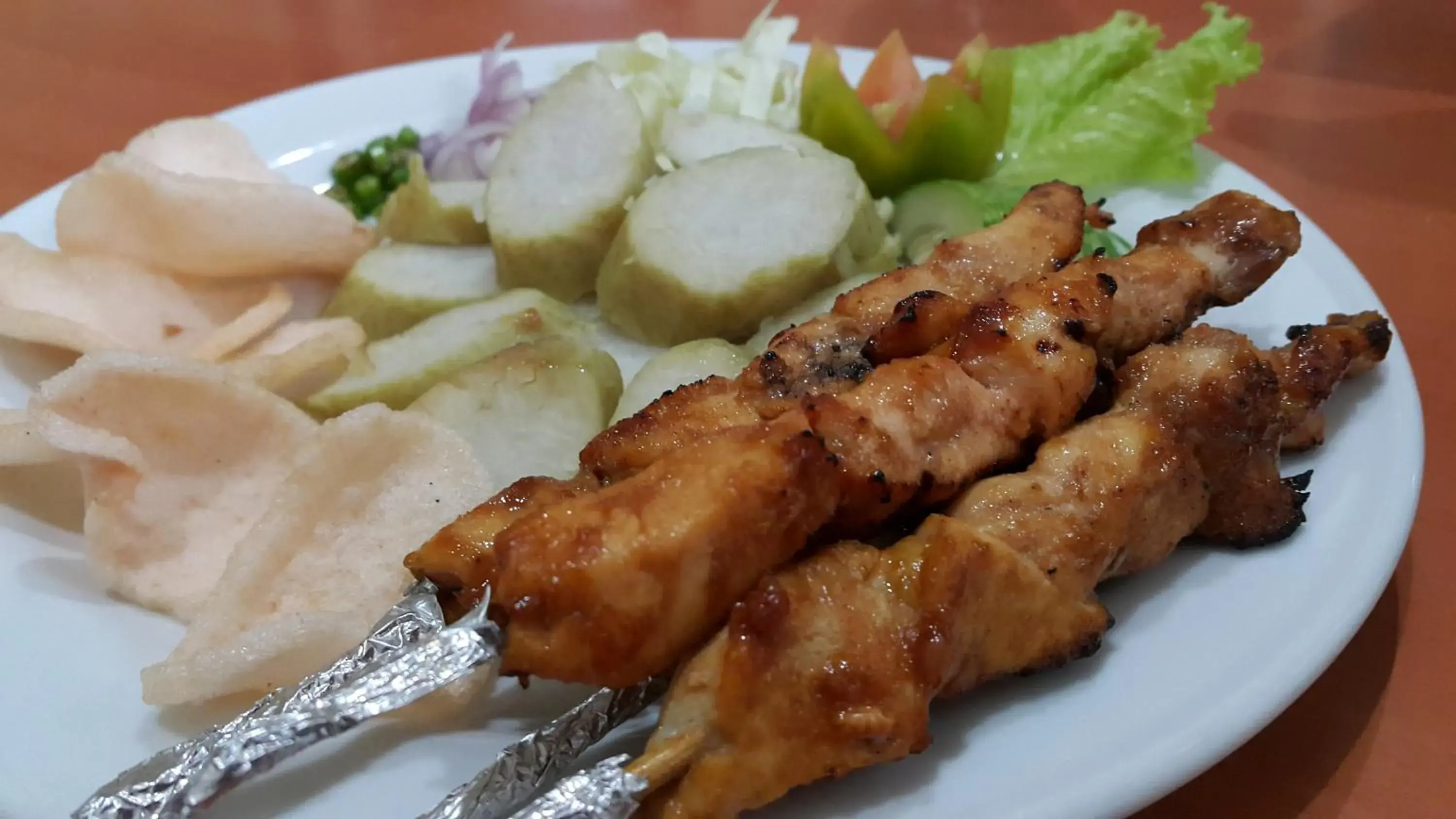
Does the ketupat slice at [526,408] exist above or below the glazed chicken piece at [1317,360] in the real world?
above

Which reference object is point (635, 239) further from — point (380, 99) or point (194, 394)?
point (380, 99)

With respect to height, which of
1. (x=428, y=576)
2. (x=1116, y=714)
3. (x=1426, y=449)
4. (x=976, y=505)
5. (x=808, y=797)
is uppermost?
(x=428, y=576)

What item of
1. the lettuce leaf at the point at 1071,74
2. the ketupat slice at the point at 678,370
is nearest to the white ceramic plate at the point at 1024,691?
the ketupat slice at the point at 678,370

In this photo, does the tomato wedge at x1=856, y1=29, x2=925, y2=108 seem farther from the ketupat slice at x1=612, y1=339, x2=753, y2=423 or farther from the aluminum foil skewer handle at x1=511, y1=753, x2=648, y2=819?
the aluminum foil skewer handle at x1=511, y1=753, x2=648, y2=819

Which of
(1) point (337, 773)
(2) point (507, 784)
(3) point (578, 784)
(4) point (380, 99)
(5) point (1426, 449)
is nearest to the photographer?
(3) point (578, 784)

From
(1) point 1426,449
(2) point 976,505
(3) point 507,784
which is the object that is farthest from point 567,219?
(1) point 1426,449

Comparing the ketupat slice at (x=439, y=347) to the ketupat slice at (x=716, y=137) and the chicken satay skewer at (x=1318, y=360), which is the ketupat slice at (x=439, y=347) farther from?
the chicken satay skewer at (x=1318, y=360)

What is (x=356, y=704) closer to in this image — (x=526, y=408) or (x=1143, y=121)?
(x=526, y=408)
